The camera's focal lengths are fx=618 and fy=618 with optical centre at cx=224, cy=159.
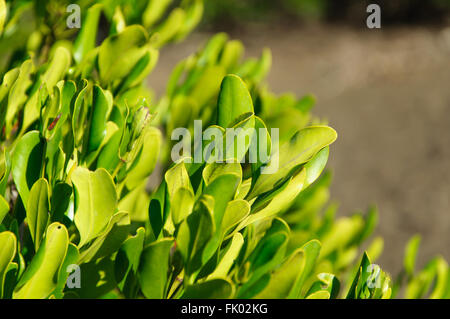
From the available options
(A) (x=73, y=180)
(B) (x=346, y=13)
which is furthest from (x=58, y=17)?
(B) (x=346, y=13)

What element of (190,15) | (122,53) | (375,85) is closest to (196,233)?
(122,53)

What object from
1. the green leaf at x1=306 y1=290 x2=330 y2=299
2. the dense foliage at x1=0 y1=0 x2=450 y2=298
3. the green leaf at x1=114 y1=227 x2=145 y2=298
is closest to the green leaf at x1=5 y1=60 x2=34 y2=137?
the dense foliage at x1=0 y1=0 x2=450 y2=298

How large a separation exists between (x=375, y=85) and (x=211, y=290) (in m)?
6.66

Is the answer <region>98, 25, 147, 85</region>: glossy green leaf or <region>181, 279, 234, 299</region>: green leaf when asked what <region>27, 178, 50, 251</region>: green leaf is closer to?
<region>181, 279, 234, 299</region>: green leaf

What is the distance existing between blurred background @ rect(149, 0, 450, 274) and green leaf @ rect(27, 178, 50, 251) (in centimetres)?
373

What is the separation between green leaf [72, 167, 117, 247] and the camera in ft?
3.10

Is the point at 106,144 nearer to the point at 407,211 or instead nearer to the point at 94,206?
the point at 94,206

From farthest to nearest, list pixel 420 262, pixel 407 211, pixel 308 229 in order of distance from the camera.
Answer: pixel 407 211 < pixel 420 262 < pixel 308 229

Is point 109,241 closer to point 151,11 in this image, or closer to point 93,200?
point 93,200

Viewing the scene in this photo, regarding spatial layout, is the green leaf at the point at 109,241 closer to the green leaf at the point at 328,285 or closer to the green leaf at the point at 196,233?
the green leaf at the point at 196,233

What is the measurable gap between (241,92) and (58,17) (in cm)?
68

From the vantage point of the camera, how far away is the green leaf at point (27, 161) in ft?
3.43
